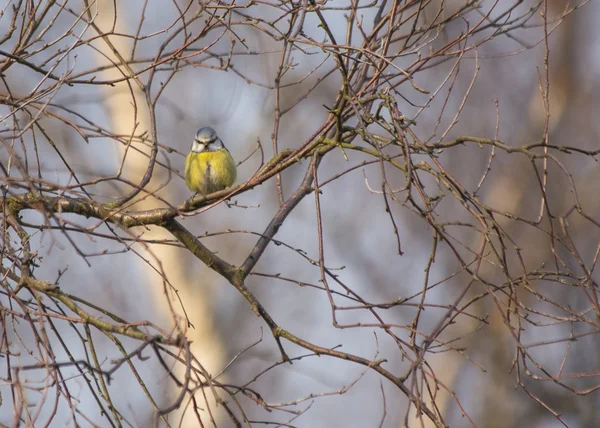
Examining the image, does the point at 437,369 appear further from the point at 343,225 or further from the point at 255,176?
the point at 255,176

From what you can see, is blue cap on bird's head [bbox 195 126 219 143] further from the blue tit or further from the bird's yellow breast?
the bird's yellow breast

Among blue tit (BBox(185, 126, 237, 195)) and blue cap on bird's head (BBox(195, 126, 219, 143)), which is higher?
blue cap on bird's head (BBox(195, 126, 219, 143))

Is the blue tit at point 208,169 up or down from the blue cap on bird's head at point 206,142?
down

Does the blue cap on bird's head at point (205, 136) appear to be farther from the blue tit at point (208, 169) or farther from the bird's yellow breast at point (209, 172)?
the bird's yellow breast at point (209, 172)

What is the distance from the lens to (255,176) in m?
2.55

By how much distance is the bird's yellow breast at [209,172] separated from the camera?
445 cm

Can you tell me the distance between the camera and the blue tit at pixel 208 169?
14.6ft

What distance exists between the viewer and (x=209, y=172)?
14.6 feet

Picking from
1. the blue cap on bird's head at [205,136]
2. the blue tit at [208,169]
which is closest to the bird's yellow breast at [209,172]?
the blue tit at [208,169]

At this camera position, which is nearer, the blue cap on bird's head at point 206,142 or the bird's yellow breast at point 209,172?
the bird's yellow breast at point 209,172

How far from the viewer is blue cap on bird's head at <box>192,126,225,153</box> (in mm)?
4625

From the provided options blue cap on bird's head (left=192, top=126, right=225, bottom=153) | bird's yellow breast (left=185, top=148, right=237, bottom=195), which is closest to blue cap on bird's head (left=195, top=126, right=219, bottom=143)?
blue cap on bird's head (left=192, top=126, right=225, bottom=153)

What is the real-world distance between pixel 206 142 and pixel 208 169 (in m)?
0.28

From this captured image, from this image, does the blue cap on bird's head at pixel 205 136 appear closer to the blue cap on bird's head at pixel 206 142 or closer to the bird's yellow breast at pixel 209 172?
the blue cap on bird's head at pixel 206 142
